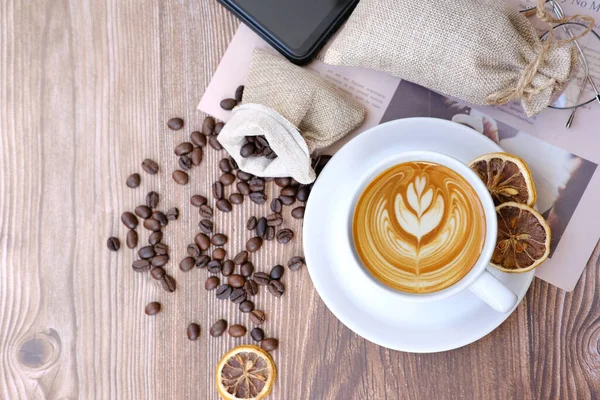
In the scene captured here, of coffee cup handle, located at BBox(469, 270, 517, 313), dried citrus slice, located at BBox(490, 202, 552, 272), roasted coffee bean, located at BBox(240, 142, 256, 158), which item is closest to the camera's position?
coffee cup handle, located at BBox(469, 270, 517, 313)

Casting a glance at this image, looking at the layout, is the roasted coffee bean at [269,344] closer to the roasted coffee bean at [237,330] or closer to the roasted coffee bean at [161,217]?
the roasted coffee bean at [237,330]

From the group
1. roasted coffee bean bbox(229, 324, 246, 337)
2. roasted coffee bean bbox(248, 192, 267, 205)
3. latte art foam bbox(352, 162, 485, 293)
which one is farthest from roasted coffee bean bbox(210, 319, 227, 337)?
latte art foam bbox(352, 162, 485, 293)

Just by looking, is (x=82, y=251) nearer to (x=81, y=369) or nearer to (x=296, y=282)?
(x=81, y=369)

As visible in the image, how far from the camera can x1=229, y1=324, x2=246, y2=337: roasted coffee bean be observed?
→ 3.10ft

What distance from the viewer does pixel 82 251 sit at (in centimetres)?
100

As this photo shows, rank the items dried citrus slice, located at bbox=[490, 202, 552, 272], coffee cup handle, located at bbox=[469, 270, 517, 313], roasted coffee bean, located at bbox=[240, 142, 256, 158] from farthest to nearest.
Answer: roasted coffee bean, located at bbox=[240, 142, 256, 158]
dried citrus slice, located at bbox=[490, 202, 552, 272]
coffee cup handle, located at bbox=[469, 270, 517, 313]

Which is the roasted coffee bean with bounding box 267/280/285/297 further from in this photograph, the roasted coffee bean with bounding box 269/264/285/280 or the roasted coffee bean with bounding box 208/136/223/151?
the roasted coffee bean with bounding box 208/136/223/151

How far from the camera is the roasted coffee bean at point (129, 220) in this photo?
969mm

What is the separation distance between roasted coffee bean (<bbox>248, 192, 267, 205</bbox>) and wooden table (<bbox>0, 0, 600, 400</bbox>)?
26 millimetres

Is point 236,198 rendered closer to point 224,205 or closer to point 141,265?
point 224,205

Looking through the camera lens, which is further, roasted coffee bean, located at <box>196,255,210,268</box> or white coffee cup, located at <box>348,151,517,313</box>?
roasted coffee bean, located at <box>196,255,210,268</box>

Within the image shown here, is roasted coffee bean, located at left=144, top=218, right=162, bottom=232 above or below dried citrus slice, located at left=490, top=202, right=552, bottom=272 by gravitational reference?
below

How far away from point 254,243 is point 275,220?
6cm

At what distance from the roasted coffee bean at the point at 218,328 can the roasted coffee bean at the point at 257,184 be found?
0.25m
